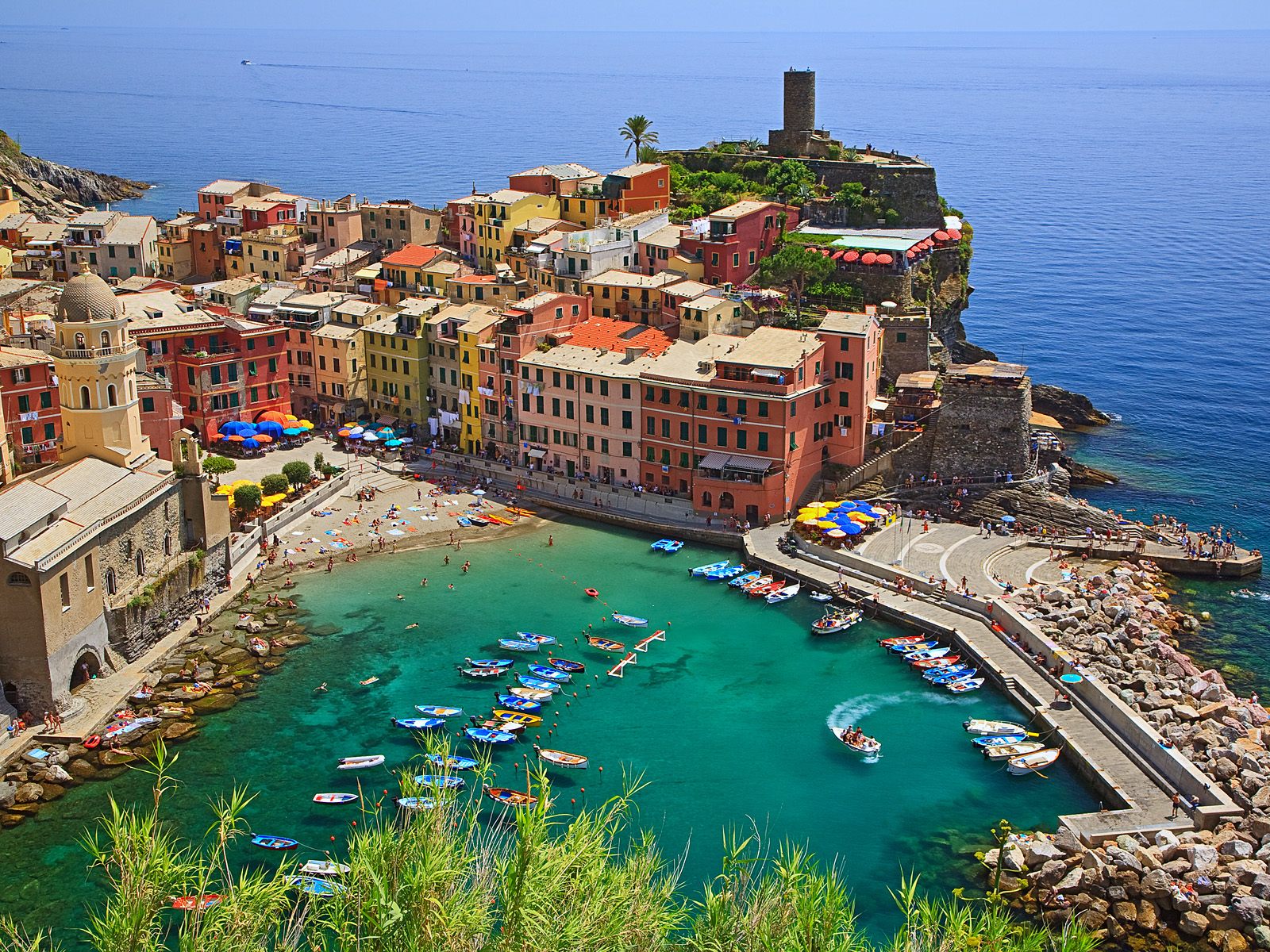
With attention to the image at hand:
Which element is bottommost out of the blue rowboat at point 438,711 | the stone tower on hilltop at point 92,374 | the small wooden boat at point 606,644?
the blue rowboat at point 438,711

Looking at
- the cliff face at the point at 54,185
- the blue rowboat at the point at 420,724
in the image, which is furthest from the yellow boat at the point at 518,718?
the cliff face at the point at 54,185

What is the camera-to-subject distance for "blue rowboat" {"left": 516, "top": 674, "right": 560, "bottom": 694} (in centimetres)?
5291

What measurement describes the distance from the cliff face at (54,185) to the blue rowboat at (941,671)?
95882 millimetres

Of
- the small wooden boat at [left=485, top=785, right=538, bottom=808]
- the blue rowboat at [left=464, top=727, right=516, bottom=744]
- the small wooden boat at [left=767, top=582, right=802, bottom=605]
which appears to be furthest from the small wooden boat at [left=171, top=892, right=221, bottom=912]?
the small wooden boat at [left=767, top=582, right=802, bottom=605]

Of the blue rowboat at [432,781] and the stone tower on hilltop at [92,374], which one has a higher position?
the stone tower on hilltop at [92,374]

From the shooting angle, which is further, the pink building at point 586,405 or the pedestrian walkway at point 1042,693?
the pink building at point 586,405

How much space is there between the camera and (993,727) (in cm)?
5012

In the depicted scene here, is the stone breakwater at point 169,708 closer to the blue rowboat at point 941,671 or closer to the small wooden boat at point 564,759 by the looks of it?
the small wooden boat at point 564,759

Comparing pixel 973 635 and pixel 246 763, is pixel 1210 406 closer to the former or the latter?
pixel 973 635

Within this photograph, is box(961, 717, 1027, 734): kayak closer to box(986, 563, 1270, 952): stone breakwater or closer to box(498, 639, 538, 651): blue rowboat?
box(986, 563, 1270, 952): stone breakwater

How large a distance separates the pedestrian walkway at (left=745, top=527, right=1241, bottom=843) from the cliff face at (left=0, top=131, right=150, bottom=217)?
3464 inches

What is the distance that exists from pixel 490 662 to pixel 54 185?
11766 cm

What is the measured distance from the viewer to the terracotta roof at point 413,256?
8853 cm

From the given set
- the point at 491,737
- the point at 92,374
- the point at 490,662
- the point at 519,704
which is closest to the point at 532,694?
the point at 519,704
